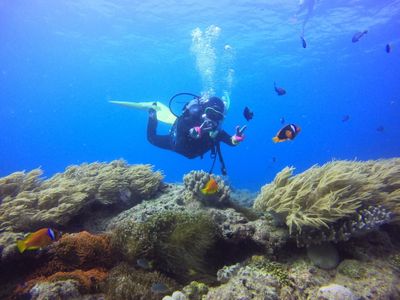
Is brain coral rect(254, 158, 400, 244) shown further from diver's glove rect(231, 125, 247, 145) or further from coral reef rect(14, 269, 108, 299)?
coral reef rect(14, 269, 108, 299)

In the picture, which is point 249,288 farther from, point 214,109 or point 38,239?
point 214,109

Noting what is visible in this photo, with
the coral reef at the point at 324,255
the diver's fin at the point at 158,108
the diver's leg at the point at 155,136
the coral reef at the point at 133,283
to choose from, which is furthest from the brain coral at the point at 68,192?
the diver's fin at the point at 158,108

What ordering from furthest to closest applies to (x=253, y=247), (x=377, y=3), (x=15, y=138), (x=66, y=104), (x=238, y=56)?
(x=15, y=138) → (x=66, y=104) → (x=238, y=56) → (x=377, y=3) → (x=253, y=247)

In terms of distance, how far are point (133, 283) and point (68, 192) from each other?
3.00 m

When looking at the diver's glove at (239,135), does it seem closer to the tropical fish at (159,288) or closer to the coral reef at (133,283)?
the coral reef at (133,283)

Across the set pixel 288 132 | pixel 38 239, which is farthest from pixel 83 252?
pixel 288 132

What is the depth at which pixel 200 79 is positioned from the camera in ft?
193

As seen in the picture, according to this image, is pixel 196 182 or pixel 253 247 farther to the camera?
pixel 196 182

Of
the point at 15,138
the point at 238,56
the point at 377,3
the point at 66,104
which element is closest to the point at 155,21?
the point at 238,56

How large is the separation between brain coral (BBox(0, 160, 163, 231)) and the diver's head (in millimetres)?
2063

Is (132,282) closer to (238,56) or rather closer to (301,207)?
(301,207)

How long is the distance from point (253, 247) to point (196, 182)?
184 cm

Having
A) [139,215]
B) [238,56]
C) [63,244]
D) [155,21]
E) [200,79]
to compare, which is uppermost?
[200,79]

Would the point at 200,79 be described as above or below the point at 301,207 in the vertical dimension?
above
